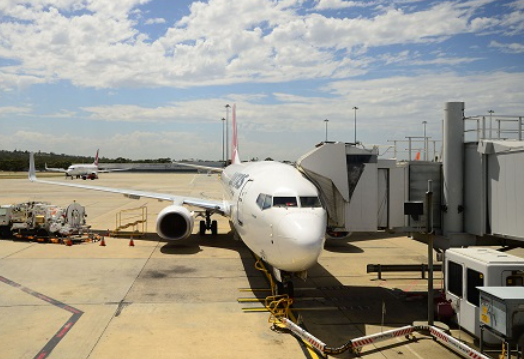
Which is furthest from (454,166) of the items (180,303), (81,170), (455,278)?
(81,170)

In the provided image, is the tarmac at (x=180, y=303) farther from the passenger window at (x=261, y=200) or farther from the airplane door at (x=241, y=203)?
the passenger window at (x=261, y=200)

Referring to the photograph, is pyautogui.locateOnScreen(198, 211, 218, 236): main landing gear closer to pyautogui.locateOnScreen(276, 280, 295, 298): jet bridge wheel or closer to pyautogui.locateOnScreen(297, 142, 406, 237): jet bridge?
pyautogui.locateOnScreen(297, 142, 406, 237): jet bridge

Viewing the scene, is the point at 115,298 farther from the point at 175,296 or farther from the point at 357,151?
the point at 357,151

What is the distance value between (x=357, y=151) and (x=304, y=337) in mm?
5902

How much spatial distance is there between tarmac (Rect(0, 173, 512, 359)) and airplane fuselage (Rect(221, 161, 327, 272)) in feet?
6.24

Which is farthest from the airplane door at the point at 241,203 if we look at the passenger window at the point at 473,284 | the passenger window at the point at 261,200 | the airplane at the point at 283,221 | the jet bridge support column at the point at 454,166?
the passenger window at the point at 473,284

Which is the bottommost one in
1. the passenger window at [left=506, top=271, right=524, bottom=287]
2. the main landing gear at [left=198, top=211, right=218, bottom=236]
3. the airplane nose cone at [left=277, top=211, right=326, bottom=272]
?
the main landing gear at [left=198, top=211, right=218, bottom=236]

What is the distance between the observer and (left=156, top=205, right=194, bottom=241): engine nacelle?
65.7 feet

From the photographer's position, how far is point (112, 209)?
37.3 meters

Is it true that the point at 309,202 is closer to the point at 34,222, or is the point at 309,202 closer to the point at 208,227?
the point at 208,227

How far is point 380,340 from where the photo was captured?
955cm

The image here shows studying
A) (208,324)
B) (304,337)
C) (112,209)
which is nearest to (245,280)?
(208,324)

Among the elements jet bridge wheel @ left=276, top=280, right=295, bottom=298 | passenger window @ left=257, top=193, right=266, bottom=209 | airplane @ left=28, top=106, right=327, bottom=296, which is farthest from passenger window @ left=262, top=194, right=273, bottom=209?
jet bridge wheel @ left=276, top=280, right=295, bottom=298

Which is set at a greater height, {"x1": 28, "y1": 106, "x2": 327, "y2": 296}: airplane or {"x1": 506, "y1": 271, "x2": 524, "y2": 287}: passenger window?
{"x1": 28, "y1": 106, "x2": 327, "y2": 296}: airplane
